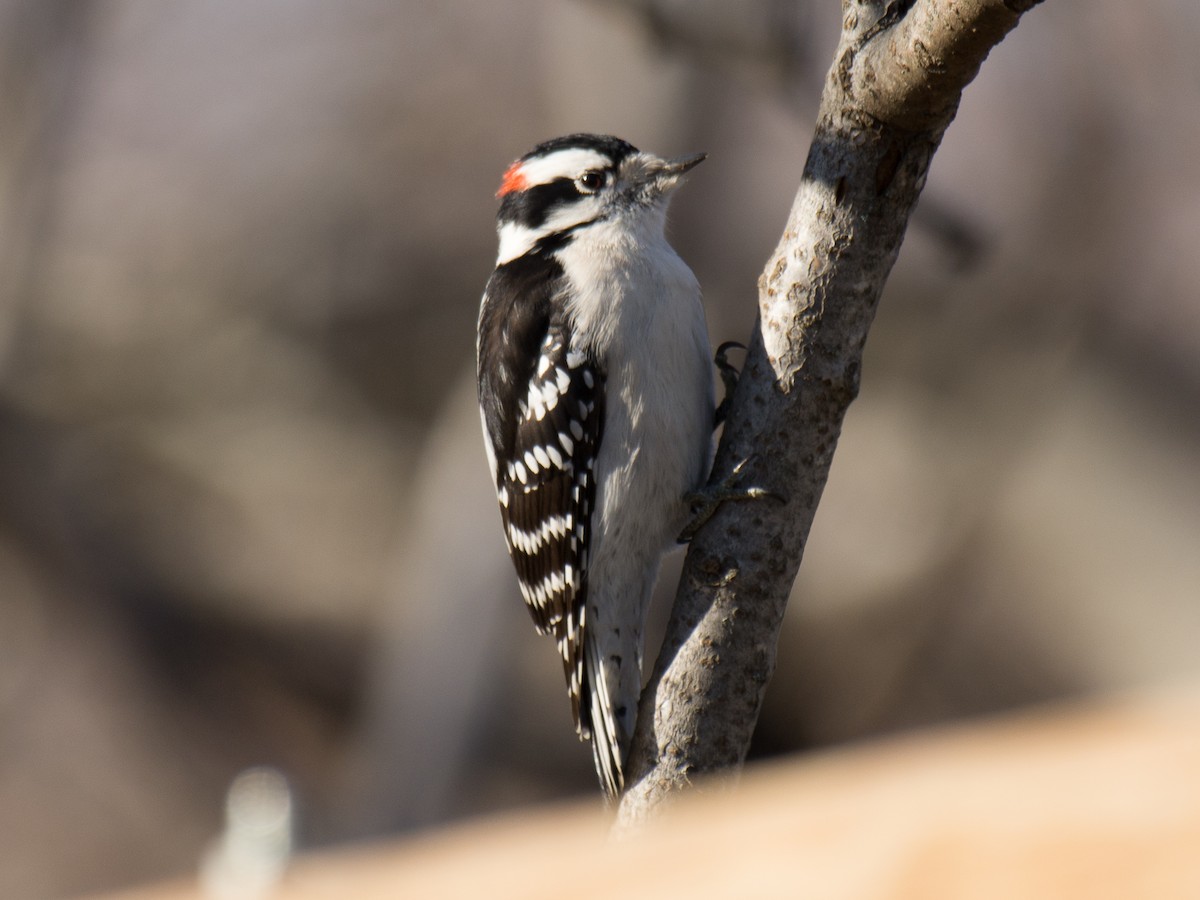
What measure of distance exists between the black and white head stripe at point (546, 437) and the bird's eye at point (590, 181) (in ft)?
0.84

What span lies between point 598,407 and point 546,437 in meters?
0.18

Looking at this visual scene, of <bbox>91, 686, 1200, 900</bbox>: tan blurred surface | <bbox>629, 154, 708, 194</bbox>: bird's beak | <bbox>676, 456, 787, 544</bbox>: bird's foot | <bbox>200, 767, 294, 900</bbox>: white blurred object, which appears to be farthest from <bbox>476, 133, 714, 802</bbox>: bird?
<bbox>91, 686, 1200, 900</bbox>: tan blurred surface

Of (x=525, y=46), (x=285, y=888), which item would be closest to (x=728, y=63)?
(x=285, y=888)

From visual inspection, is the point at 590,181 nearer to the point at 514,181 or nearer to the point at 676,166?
the point at 676,166

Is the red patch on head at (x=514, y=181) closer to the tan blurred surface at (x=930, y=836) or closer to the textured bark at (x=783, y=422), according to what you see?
the textured bark at (x=783, y=422)

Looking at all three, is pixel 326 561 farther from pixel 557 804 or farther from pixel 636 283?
pixel 636 283

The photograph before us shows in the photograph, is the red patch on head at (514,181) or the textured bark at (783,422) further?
the red patch on head at (514,181)

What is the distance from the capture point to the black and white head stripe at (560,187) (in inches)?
149

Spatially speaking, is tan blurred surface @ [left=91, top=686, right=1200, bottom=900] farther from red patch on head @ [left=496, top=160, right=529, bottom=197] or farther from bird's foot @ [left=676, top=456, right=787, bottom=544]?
red patch on head @ [left=496, top=160, right=529, bottom=197]

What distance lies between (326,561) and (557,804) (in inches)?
120

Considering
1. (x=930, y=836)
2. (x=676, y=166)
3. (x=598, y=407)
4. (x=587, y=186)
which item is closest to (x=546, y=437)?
(x=598, y=407)

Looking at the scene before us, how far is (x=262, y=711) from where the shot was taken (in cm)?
1050

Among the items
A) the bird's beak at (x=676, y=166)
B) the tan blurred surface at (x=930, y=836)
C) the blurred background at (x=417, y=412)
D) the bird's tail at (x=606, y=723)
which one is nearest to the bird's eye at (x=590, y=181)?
the bird's beak at (x=676, y=166)

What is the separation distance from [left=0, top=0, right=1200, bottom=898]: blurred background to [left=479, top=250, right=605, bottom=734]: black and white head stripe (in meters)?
3.58
